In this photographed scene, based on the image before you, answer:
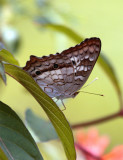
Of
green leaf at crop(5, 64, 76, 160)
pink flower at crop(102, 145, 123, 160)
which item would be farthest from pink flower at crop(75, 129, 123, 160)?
green leaf at crop(5, 64, 76, 160)

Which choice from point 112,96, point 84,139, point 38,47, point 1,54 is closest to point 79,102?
point 112,96

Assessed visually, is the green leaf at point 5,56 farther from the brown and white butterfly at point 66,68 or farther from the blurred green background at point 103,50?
the blurred green background at point 103,50

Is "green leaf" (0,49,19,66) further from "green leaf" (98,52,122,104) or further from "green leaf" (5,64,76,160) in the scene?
"green leaf" (98,52,122,104)

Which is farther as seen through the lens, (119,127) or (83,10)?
(83,10)

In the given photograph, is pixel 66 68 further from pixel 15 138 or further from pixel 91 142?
pixel 91 142

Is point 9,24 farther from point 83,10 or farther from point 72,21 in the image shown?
point 83,10
